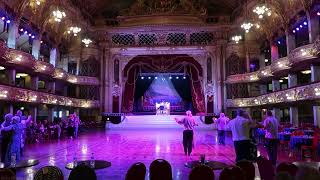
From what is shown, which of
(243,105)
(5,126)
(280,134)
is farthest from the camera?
(243,105)

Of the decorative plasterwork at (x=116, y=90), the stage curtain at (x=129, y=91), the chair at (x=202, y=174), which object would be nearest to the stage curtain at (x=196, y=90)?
the stage curtain at (x=129, y=91)

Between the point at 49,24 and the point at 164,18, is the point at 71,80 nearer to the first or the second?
the point at 49,24

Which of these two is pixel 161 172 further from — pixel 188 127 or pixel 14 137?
pixel 14 137

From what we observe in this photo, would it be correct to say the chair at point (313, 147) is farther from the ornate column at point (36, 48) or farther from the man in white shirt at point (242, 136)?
the ornate column at point (36, 48)

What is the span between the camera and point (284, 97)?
20.1 metres

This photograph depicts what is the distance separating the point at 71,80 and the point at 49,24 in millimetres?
5572

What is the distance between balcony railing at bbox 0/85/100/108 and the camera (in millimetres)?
17516

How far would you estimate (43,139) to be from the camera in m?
17.3

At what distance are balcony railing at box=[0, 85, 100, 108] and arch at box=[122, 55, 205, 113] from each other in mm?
3284

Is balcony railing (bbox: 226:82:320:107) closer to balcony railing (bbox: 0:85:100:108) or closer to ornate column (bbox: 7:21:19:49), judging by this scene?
balcony railing (bbox: 0:85:100:108)

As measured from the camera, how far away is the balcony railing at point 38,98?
17516 mm

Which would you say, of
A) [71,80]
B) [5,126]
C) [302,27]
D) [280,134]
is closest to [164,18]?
[71,80]

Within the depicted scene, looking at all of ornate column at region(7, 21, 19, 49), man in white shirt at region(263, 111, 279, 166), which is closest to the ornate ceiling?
ornate column at region(7, 21, 19, 49)

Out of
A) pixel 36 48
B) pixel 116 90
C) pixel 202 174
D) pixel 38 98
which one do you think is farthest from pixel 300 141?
pixel 116 90
